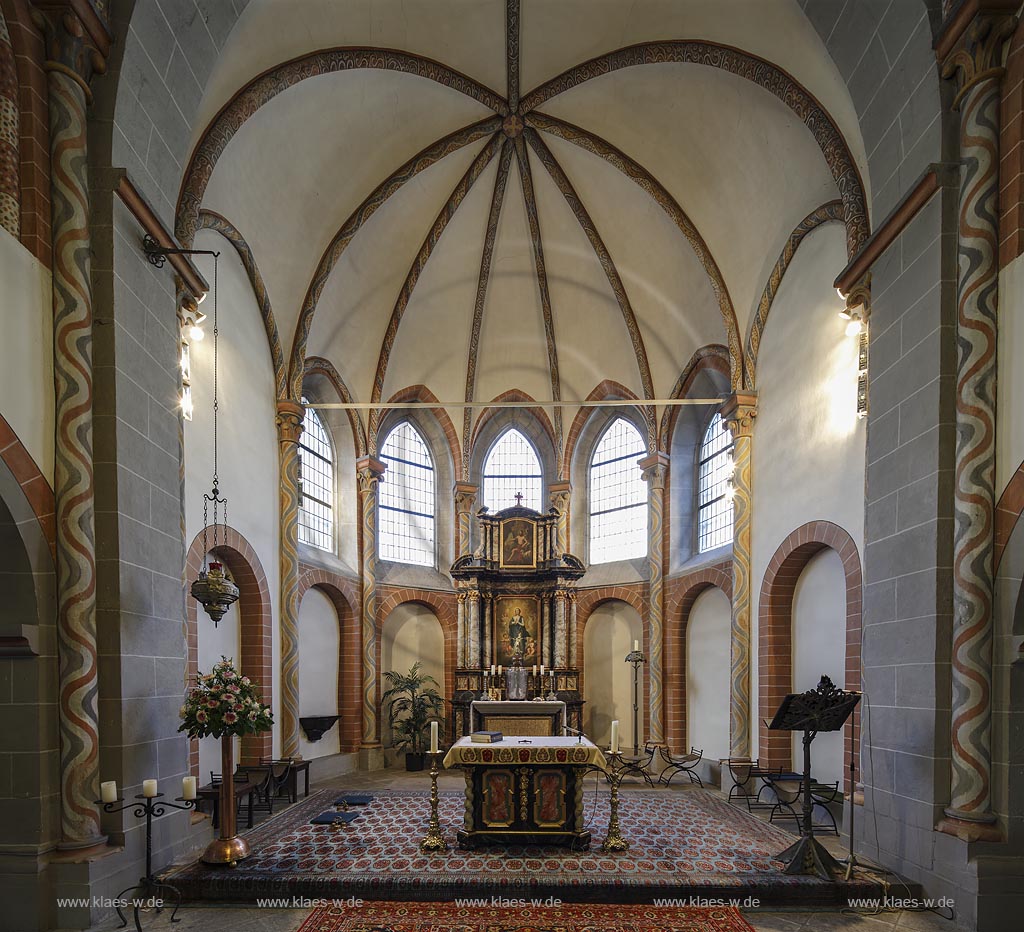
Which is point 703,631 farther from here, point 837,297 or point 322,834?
point 322,834

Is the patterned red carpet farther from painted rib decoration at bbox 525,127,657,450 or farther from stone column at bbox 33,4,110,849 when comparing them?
painted rib decoration at bbox 525,127,657,450

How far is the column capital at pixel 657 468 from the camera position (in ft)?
51.6

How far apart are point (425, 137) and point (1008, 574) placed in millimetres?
9909

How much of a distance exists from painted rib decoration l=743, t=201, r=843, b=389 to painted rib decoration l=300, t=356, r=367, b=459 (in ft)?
22.7

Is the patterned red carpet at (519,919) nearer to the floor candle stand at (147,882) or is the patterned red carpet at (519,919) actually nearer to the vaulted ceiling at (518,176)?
the floor candle stand at (147,882)

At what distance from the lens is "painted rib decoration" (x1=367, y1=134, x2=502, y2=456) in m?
13.4

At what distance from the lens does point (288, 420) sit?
1273 cm

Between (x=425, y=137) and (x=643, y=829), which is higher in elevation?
(x=425, y=137)

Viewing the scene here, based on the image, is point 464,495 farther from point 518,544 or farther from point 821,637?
point 821,637

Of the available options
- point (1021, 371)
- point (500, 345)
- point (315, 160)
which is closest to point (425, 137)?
point (315, 160)

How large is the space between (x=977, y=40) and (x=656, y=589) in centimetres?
1074

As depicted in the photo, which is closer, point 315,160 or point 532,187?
point 315,160

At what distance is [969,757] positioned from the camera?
6.29 metres

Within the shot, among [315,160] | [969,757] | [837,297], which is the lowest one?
[969,757]
